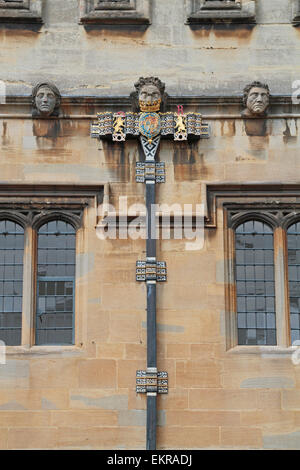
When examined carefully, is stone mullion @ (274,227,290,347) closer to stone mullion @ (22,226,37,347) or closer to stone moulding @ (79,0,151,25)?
stone mullion @ (22,226,37,347)

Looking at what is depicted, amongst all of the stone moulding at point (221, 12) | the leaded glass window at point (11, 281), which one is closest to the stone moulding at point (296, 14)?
the stone moulding at point (221, 12)

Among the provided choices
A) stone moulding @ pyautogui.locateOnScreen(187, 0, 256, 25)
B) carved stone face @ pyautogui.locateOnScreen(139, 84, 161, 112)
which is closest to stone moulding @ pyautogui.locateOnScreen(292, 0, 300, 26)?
stone moulding @ pyautogui.locateOnScreen(187, 0, 256, 25)

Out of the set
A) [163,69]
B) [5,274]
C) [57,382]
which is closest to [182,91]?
[163,69]

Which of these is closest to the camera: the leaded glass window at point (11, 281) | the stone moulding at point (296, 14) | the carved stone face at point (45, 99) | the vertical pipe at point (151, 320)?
the vertical pipe at point (151, 320)

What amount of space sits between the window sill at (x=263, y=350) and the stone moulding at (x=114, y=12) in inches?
204

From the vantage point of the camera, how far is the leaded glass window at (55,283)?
542 inches

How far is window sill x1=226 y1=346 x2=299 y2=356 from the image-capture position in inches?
531

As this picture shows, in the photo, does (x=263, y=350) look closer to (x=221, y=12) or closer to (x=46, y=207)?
(x=46, y=207)

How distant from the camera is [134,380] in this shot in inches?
523

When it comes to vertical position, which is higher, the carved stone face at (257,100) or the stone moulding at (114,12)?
the stone moulding at (114,12)

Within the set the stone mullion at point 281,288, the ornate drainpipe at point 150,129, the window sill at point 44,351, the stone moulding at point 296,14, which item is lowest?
the window sill at point 44,351

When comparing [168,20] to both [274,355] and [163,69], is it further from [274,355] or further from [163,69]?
[274,355]

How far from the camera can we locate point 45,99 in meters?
14.1

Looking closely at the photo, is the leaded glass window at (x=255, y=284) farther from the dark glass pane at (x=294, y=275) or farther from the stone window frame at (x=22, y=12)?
the stone window frame at (x=22, y=12)
